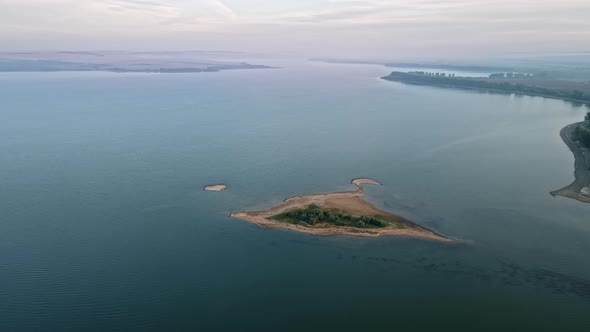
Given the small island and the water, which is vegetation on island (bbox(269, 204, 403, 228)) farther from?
the small island

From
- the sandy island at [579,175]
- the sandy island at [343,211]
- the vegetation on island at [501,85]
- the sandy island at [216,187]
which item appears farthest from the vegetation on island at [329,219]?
the vegetation on island at [501,85]

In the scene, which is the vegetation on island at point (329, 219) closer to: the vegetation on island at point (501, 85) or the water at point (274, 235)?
the water at point (274, 235)

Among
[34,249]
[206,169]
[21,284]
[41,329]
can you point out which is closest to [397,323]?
[41,329]

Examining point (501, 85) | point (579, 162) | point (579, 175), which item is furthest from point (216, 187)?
point (501, 85)

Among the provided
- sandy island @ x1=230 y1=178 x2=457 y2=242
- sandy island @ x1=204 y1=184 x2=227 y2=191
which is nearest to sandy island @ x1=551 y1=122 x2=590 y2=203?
sandy island @ x1=230 y1=178 x2=457 y2=242

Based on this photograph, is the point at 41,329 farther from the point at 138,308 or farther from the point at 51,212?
the point at 51,212

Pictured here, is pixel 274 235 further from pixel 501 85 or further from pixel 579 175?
pixel 501 85
